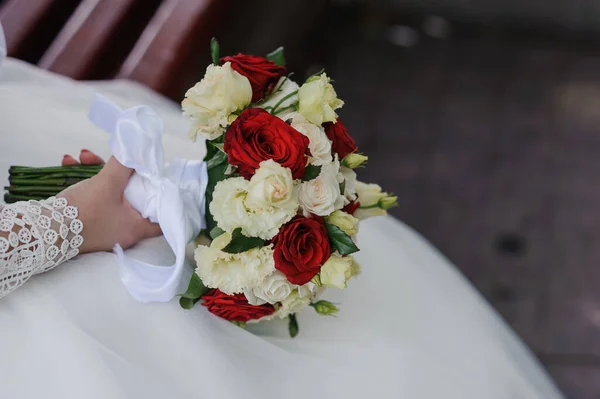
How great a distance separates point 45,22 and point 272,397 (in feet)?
3.57

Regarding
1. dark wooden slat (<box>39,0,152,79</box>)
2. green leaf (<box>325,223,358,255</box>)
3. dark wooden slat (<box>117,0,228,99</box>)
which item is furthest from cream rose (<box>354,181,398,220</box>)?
dark wooden slat (<box>39,0,152,79</box>)

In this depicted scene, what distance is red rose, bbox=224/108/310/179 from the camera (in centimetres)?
81

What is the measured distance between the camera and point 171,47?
4.89 ft

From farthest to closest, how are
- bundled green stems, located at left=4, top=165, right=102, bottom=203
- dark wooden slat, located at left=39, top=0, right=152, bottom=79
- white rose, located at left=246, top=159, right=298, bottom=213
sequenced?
dark wooden slat, located at left=39, top=0, right=152, bottom=79
bundled green stems, located at left=4, top=165, right=102, bottom=203
white rose, located at left=246, top=159, right=298, bottom=213

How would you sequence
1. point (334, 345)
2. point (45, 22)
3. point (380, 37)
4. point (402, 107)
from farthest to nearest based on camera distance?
point (380, 37) < point (402, 107) < point (45, 22) < point (334, 345)

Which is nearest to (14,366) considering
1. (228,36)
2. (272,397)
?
(272,397)

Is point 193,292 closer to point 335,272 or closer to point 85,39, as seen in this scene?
point 335,272

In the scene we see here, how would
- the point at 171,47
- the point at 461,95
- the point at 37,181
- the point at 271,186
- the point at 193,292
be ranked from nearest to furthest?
the point at 271,186 → the point at 193,292 → the point at 37,181 → the point at 171,47 → the point at 461,95

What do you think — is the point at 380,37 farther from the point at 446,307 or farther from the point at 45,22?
the point at 446,307

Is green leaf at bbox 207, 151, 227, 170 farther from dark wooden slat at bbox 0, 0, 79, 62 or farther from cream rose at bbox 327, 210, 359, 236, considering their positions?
dark wooden slat at bbox 0, 0, 79, 62

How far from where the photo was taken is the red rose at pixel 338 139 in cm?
91

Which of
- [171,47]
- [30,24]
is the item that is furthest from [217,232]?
[30,24]

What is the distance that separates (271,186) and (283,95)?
0.18 meters

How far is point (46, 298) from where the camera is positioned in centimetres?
85
